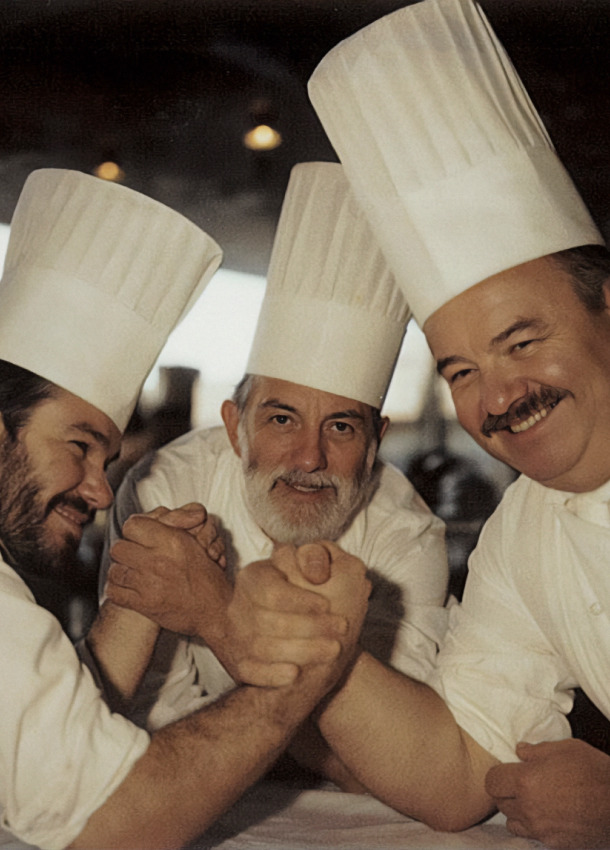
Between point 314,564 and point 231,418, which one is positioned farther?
point 231,418

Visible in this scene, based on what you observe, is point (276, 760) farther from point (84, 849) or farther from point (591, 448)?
point (591, 448)

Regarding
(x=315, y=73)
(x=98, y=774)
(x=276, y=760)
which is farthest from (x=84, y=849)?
(x=315, y=73)

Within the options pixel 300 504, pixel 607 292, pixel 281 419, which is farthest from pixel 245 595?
pixel 607 292

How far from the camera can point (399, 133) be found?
128cm

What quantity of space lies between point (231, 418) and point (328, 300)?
245 millimetres

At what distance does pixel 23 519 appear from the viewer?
133cm

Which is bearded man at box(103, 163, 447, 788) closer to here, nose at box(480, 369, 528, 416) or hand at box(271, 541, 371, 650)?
hand at box(271, 541, 371, 650)

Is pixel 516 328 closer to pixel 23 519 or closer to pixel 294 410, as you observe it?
pixel 294 410

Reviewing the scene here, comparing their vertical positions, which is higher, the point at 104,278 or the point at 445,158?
the point at 445,158

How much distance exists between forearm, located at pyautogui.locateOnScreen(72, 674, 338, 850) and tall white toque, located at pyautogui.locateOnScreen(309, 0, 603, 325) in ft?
2.05

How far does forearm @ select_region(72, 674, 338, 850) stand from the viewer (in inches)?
44.7

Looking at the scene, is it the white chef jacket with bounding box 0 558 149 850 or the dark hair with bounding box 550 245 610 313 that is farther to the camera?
the dark hair with bounding box 550 245 610 313

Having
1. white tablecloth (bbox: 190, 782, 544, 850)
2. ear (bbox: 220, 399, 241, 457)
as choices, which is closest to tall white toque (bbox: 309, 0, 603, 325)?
ear (bbox: 220, 399, 241, 457)

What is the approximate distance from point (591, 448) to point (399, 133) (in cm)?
55
